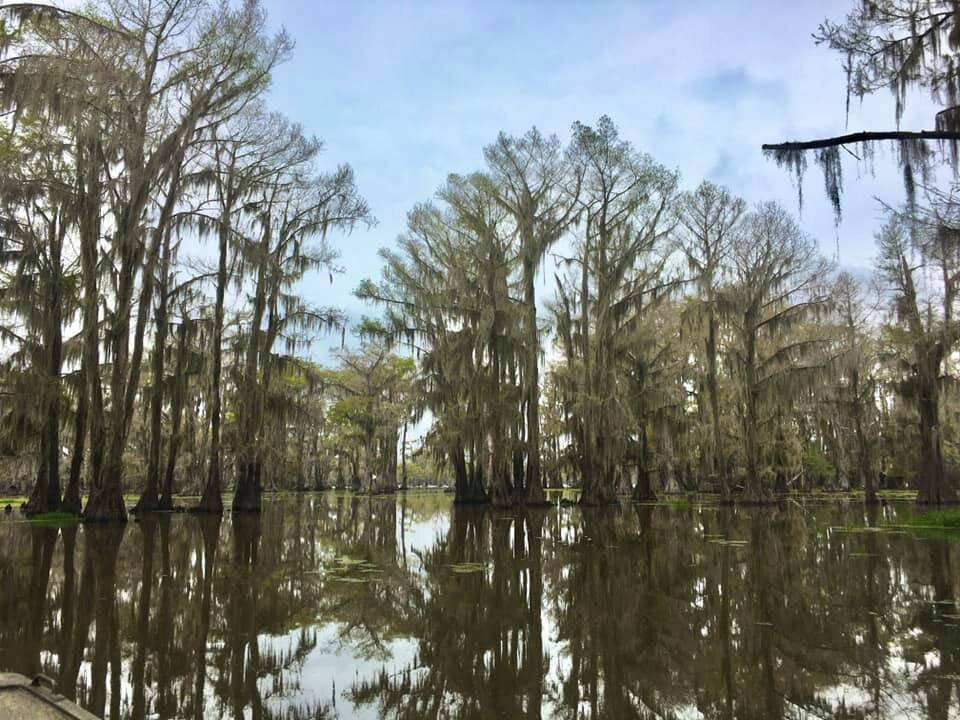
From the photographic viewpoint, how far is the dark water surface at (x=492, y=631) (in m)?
3.47

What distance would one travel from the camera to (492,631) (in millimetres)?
4844

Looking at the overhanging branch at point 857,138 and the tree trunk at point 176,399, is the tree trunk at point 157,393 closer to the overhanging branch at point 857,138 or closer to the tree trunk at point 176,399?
the tree trunk at point 176,399

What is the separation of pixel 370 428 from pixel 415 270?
15419 millimetres

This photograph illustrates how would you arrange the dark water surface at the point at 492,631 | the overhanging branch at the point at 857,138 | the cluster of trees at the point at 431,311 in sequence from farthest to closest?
the cluster of trees at the point at 431,311 → the overhanging branch at the point at 857,138 → the dark water surface at the point at 492,631

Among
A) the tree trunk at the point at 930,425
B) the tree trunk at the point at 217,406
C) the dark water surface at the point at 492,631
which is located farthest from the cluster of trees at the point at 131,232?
the tree trunk at the point at 930,425

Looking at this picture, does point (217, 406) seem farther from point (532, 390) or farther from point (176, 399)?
point (532, 390)

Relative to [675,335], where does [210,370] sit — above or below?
below

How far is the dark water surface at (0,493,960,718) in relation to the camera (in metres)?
3.47

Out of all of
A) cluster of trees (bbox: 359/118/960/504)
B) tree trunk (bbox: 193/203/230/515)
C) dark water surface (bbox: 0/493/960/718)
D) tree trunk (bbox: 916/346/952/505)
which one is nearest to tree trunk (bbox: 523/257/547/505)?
cluster of trees (bbox: 359/118/960/504)

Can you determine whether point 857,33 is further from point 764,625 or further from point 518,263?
point 518,263

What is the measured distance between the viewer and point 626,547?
10.2 m

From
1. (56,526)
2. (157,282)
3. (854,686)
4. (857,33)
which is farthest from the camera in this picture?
(157,282)

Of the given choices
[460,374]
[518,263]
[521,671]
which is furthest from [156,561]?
[518,263]

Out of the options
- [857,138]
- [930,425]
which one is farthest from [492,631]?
[930,425]
